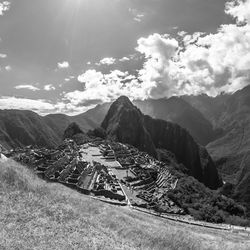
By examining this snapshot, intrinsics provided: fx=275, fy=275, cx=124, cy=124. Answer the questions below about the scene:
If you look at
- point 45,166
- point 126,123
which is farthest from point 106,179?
point 126,123

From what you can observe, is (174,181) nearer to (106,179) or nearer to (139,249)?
(106,179)

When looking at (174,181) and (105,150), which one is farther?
(105,150)

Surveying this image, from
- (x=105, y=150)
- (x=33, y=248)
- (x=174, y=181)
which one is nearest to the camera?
(x=33, y=248)

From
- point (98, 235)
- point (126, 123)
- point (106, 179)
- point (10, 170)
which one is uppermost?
point (126, 123)

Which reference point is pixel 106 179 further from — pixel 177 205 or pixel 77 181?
pixel 177 205

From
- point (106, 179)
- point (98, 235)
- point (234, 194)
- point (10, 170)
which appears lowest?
point (234, 194)

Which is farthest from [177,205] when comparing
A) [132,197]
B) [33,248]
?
[33,248]

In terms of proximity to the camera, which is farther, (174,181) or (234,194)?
(234,194)

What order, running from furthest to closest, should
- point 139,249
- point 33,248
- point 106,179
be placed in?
point 106,179 → point 139,249 → point 33,248

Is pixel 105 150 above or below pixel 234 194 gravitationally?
above
